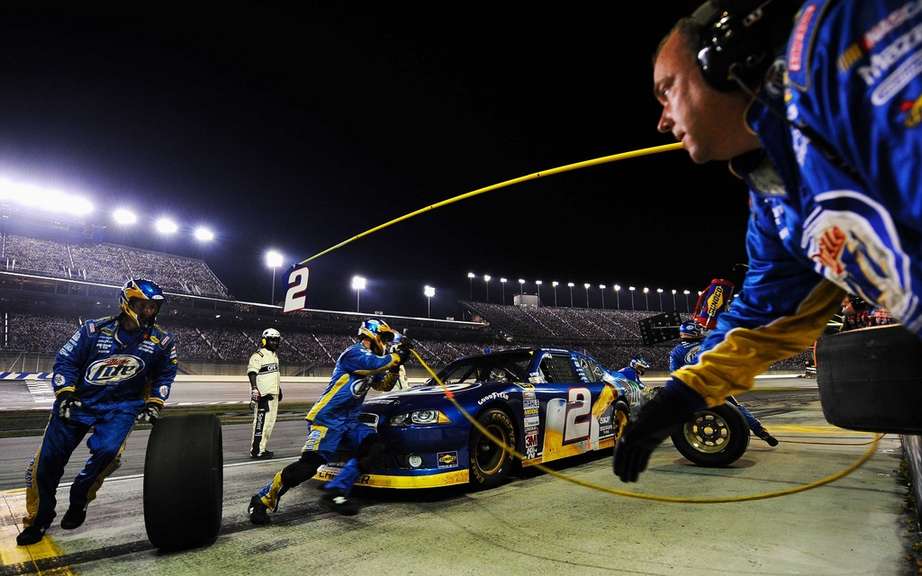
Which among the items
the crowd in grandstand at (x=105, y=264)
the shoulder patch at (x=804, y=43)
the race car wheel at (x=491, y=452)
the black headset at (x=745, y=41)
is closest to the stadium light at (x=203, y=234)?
the crowd in grandstand at (x=105, y=264)

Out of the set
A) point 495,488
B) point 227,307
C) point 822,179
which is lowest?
point 495,488

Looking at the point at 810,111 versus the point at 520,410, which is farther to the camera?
the point at 520,410

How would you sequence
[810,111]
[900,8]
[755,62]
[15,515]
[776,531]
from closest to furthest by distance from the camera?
[900,8], [810,111], [755,62], [776,531], [15,515]

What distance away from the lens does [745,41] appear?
96 cm

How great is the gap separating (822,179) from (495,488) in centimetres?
419

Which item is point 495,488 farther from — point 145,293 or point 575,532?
point 145,293

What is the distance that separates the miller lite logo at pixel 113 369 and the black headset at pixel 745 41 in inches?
172

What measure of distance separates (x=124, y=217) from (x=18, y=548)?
120 ft

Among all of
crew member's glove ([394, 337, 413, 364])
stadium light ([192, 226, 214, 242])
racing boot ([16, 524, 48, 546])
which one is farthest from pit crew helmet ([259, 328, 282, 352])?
stadium light ([192, 226, 214, 242])

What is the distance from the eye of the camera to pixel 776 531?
296 cm

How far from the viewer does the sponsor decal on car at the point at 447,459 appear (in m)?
4.23

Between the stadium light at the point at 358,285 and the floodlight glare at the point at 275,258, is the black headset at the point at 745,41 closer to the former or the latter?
the floodlight glare at the point at 275,258

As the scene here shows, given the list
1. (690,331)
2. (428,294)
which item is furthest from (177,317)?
(690,331)

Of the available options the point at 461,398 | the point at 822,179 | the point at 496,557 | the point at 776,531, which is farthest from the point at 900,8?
the point at 461,398
